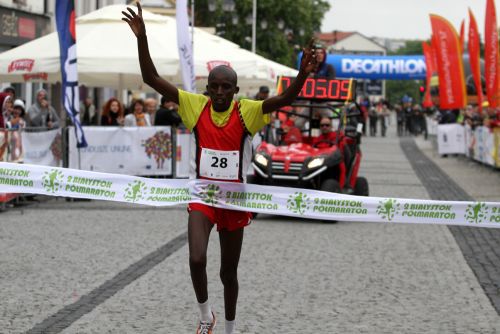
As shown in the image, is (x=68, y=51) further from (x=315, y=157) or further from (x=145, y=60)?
(x=145, y=60)

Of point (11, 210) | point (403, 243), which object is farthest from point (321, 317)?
point (11, 210)

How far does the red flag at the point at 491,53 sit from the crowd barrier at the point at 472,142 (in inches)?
41.6

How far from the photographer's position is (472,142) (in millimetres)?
31719

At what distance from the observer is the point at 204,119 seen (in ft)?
22.4

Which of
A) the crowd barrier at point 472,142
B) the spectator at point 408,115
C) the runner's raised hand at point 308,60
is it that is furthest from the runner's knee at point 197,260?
the spectator at point 408,115

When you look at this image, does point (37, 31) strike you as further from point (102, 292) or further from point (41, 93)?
point (102, 292)

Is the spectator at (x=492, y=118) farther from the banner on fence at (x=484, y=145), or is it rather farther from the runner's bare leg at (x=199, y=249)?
the runner's bare leg at (x=199, y=249)

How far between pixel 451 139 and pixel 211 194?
96.8 ft

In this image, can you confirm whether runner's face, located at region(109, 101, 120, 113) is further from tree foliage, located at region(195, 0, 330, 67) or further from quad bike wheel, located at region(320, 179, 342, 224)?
tree foliage, located at region(195, 0, 330, 67)

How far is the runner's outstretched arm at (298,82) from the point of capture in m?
6.38

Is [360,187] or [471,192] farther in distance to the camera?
[471,192]

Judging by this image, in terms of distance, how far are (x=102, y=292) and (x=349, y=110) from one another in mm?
9155

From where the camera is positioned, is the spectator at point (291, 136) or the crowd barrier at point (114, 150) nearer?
the spectator at point (291, 136)

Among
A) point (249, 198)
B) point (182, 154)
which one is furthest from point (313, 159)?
point (249, 198)
